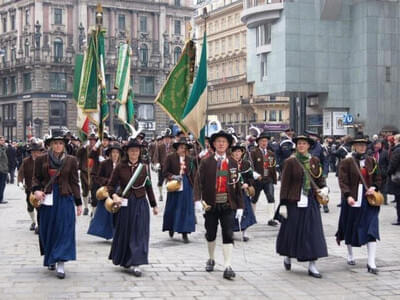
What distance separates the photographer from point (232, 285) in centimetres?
815

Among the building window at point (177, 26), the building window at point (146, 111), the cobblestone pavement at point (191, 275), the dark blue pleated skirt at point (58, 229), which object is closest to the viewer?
the cobblestone pavement at point (191, 275)

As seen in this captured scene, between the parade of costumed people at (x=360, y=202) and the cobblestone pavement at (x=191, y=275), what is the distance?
40cm

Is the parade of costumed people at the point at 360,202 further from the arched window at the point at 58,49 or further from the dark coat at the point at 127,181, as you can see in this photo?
the arched window at the point at 58,49

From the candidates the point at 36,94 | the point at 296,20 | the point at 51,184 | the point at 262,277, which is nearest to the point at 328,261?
the point at 262,277

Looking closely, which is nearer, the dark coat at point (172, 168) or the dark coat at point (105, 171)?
the dark coat at point (105, 171)

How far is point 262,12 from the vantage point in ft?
129

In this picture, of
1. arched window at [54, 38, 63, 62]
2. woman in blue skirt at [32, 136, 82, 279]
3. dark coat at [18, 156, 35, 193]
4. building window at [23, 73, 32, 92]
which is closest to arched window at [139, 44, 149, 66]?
arched window at [54, 38, 63, 62]

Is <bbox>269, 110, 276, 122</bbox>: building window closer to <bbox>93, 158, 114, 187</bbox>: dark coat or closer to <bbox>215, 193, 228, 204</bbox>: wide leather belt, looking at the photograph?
<bbox>93, 158, 114, 187</bbox>: dark coat

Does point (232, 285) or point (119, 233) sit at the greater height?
point (119, 233)

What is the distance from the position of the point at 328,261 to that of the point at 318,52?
30.3 metres

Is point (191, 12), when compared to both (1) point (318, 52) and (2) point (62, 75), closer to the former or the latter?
(2) point (62, 75)

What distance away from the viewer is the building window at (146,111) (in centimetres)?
8038

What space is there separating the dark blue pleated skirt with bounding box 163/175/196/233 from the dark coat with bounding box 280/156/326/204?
119 inches

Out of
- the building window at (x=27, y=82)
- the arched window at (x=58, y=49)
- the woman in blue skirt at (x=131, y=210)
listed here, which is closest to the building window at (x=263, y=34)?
the woman in blue skirt at (x=131, y=210)
